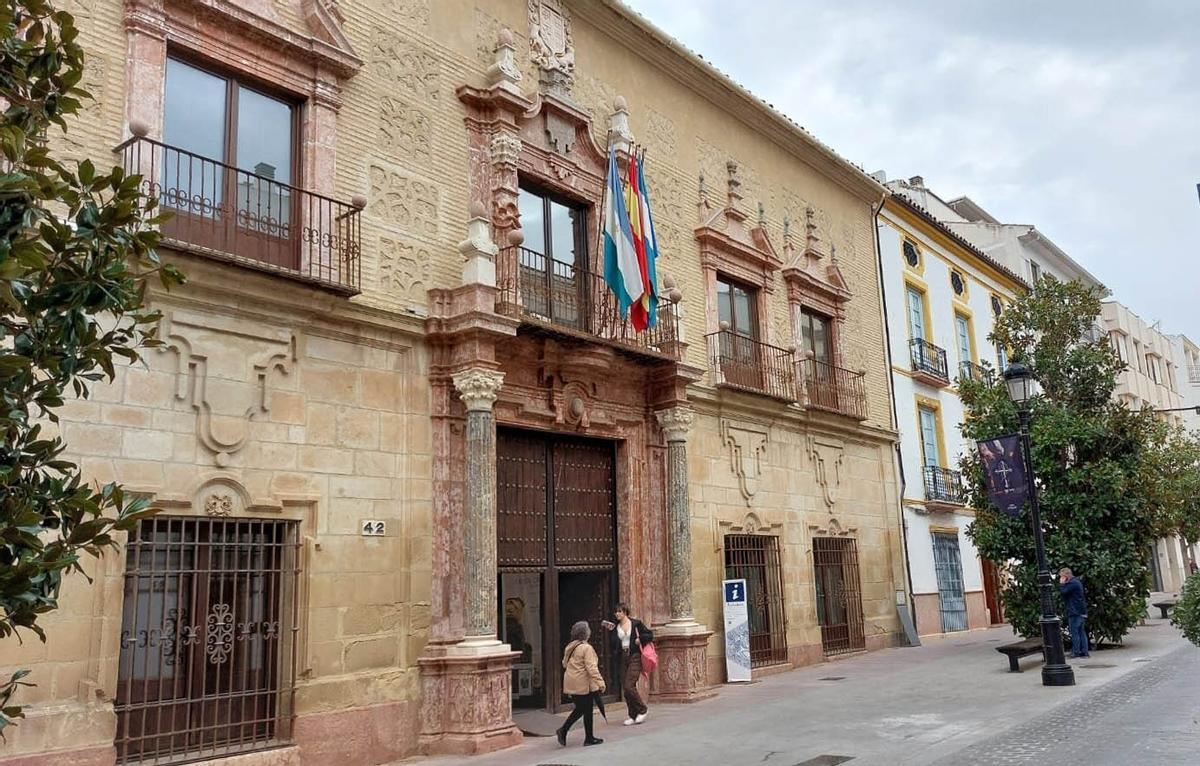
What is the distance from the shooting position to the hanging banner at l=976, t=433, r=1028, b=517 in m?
12.8

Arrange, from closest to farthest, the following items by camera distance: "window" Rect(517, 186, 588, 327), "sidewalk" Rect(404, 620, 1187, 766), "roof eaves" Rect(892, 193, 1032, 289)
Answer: "sidewalk" Rect(404, 620, 1187, 766) < "window" Rect(517, 186, 588, 327) < "roof eaves" Rect(892, 193, 1032, 289)

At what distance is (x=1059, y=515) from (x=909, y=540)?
3792mm

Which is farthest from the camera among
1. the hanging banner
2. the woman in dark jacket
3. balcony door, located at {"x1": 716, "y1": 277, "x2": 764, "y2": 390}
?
balcony door, located at {"x1": 716, "y1": 277, "x2": 764, "y2": 390}

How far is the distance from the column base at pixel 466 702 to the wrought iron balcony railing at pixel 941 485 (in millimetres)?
13216

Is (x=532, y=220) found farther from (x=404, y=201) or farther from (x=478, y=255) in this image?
(x=404, y=201)

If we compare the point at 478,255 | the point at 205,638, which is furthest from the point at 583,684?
the point at 478,255

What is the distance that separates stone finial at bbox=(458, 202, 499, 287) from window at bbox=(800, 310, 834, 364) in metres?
8.28

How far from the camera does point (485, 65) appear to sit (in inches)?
461

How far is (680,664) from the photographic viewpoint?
1229cm

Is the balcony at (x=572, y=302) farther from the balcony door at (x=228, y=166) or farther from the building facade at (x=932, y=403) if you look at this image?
the building facade at (x=932, y=403)

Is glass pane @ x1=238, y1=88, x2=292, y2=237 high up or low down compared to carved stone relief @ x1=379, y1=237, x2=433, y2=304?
up

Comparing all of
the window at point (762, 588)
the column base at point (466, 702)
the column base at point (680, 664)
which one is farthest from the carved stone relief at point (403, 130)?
the window at point (762, 588)

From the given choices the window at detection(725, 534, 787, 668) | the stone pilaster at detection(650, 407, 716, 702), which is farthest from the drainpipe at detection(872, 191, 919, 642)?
the stone pilaster at detection(650, 407, 716, 702)

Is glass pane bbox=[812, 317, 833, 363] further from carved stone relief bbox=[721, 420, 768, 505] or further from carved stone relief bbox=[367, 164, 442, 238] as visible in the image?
carved stone relief bbox=[367, 164, 442, 238]
